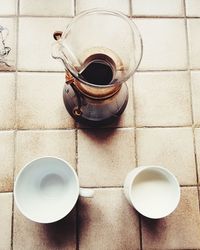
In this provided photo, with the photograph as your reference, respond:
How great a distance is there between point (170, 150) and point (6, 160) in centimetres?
36

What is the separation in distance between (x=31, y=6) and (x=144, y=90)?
1.06 feet

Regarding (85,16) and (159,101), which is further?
(159,101)

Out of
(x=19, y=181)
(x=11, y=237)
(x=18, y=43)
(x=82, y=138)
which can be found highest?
(x=18, y=43)

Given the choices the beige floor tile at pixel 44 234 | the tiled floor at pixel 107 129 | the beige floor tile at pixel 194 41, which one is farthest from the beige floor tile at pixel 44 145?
the beige floor tile at pixel 194 41

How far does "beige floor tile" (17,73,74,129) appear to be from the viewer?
2.89 ft

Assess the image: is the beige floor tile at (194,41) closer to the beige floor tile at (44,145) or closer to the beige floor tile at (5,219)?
the beige floor tile at (44,145)

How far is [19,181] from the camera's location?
80 centimetres

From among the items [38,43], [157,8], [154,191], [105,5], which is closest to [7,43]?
[38,43]

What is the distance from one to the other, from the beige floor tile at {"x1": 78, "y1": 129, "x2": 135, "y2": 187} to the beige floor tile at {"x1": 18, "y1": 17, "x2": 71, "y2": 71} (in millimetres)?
173

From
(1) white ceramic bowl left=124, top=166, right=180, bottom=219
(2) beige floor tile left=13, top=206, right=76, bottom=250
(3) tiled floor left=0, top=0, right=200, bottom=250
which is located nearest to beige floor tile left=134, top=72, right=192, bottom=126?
(3) tiled floor left=0, top=0, right=200, bottom=250

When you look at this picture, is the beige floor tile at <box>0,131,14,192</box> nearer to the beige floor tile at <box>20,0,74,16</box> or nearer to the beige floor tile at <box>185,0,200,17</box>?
the beige floor tile at <box>20,0,74,16</box>

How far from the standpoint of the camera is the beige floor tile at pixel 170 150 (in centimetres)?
88

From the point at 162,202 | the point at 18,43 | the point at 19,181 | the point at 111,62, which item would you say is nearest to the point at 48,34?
the point at 18,43

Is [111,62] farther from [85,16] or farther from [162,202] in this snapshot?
[162,202]
